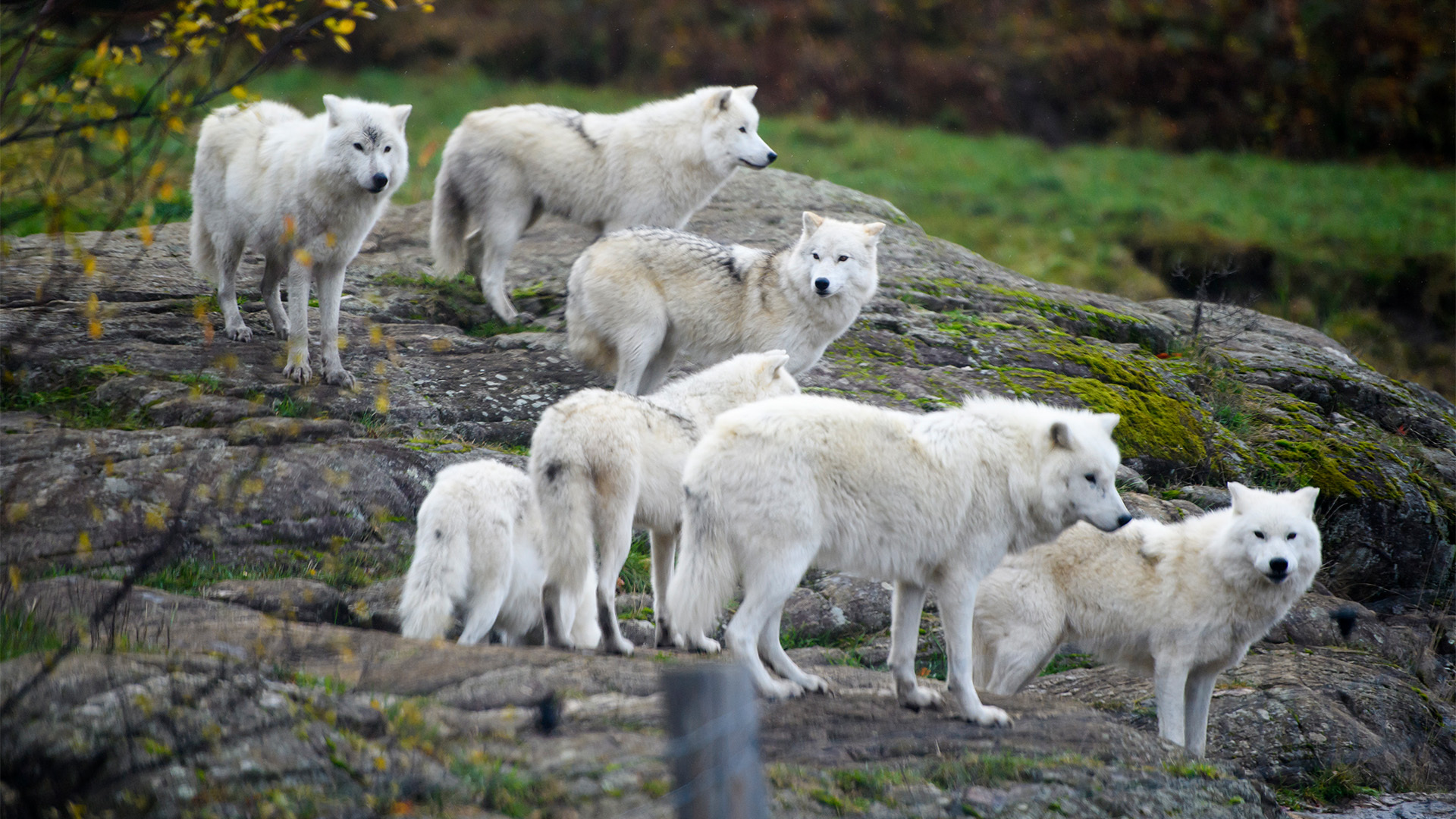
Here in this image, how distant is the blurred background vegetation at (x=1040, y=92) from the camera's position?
19969 millimetres

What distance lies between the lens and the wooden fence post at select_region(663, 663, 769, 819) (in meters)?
3.27

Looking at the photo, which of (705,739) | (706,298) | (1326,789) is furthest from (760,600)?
(706,298)

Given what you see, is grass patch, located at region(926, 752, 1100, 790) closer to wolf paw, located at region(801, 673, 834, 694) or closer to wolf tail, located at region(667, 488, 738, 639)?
wolf paw, located at region(801, 673, 834, 694)

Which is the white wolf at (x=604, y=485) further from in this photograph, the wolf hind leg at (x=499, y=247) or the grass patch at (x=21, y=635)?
the wolf hind leg at (x=499, y=247)

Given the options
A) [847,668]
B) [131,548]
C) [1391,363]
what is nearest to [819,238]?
[847,668]

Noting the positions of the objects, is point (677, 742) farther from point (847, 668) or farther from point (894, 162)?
point (894, 162)

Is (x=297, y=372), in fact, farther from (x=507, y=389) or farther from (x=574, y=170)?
(x=574, y=170)

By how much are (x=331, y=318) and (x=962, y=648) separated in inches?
→ 206

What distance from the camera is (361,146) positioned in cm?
788

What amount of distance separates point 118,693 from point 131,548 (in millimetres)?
2354

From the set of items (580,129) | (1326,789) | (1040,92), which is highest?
(1040,92)

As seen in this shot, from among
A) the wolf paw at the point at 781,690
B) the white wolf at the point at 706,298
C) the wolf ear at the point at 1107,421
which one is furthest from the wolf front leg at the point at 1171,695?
the white wolf at the point at 706,298

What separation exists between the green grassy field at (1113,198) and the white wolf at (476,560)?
11044mm

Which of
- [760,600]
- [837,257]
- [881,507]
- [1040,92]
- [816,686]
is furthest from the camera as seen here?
[1040,92]
